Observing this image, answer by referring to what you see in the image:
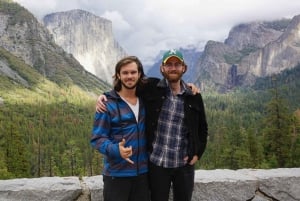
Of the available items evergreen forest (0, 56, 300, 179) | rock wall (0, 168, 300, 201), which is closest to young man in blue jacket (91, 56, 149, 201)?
rock wall (0, 168, 300, 201)

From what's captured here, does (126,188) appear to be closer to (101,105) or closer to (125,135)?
(125,135)

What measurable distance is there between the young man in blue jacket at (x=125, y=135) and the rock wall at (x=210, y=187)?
0.59m

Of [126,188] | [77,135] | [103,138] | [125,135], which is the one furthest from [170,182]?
[77,135]

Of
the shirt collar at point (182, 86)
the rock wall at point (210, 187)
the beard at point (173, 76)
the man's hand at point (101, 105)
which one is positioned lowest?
the rock wall at point (210, 187)

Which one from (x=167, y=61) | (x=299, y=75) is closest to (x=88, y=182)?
(x=167, y=61)

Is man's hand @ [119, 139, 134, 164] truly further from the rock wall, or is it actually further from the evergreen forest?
the evergreen forest

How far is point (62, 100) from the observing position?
18538cm

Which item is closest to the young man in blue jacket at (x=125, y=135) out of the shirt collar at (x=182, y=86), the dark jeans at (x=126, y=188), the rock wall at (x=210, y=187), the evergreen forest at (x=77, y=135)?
the dark jeans at (x=126, y=188)

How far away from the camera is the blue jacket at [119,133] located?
11.9 ft

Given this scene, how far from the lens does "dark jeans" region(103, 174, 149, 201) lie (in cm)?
374

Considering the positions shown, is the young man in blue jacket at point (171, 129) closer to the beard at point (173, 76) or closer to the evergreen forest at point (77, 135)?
the beard at point (173, 76)

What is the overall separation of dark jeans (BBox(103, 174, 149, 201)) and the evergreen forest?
25.9 metres

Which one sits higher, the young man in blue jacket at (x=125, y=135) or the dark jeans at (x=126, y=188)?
the young man in blue jacket at (x=125, y=135)

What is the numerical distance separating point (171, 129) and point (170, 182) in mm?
553
